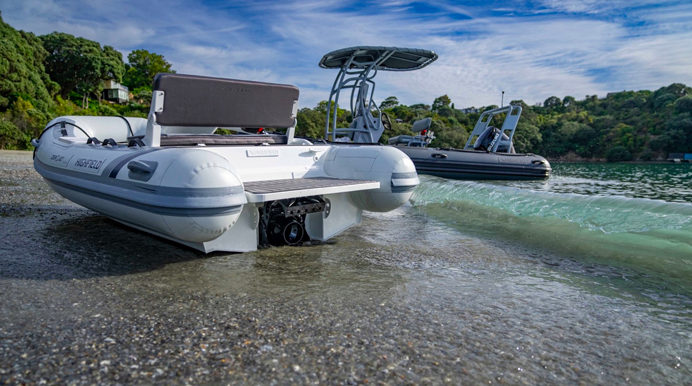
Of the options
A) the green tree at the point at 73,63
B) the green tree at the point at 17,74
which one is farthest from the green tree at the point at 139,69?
the green tree at the point at 17,74

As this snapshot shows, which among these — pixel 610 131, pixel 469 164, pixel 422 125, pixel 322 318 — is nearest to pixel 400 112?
→ pixel 610 131

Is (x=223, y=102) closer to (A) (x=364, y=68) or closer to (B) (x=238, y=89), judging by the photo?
(B) (x=238, y=89)

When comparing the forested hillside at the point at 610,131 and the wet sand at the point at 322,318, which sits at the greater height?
the forested hillside at the point at 610,131

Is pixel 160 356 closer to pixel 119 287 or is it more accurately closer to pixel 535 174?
pixel 119 287

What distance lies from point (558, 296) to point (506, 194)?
412cm

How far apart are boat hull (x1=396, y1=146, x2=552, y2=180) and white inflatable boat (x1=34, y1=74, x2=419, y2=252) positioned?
623 centimetres

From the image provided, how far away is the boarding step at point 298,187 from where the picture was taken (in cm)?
303

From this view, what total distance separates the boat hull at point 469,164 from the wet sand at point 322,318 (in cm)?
676

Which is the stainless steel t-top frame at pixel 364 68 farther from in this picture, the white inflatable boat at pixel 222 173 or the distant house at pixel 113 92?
the distant house at pixel 113 92

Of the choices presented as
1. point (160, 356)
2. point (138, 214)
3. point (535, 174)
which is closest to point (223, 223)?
point (138, 214)

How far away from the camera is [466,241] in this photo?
166 inches

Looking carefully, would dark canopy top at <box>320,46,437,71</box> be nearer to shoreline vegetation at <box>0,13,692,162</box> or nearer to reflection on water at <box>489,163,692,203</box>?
reflection on water at <box>489,163,692,203</box>

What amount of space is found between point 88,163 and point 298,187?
1772 mm

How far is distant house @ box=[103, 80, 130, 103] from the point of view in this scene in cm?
4259
